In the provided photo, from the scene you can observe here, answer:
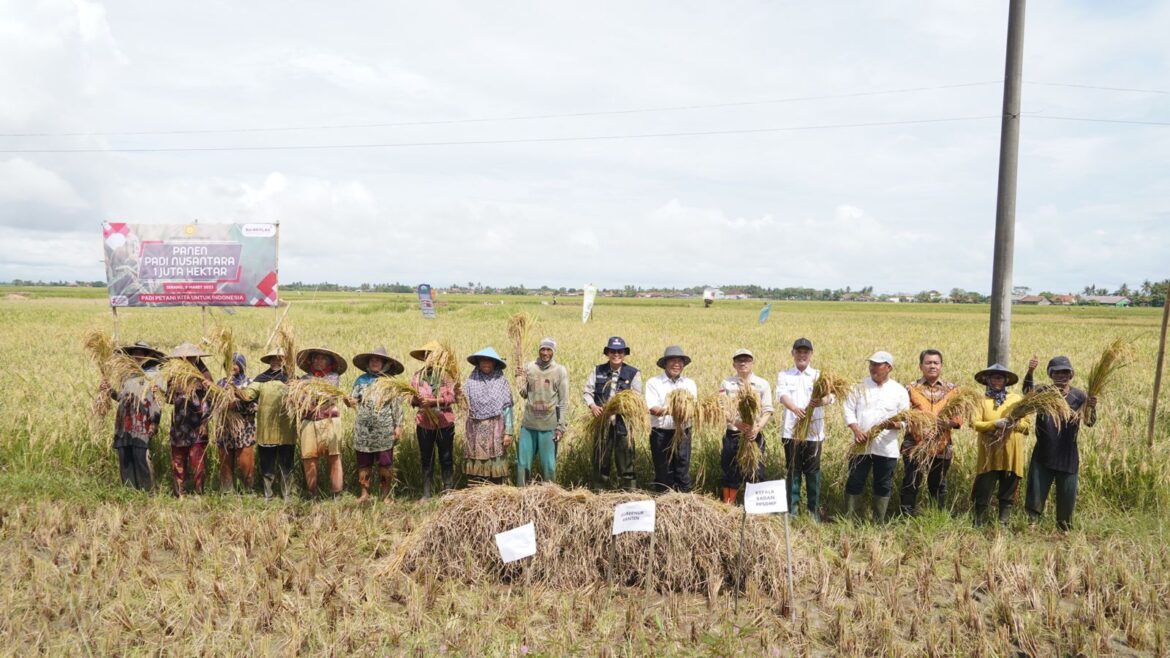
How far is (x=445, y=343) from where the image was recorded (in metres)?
5.95

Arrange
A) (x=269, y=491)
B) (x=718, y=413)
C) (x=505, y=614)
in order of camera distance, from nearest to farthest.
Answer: (x=505, y=614), (x=718, y=413), (x=269, y=491)

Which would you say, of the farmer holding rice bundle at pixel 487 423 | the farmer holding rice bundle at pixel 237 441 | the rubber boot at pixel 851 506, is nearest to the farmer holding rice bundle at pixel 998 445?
the rubber boot at pixel 851 506

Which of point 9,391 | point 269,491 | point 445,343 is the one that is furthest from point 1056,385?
point 9,391

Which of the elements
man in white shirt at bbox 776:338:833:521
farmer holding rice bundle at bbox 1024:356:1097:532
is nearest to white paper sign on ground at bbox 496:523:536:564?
man in white shirt at bbox 776:338:833:521

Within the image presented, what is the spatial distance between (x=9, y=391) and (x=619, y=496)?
948 cm

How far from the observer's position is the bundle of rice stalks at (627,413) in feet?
17.7

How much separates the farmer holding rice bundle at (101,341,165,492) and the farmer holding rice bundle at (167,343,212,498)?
0.74 ft

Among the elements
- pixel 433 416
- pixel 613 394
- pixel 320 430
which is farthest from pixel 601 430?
pixel 320 430

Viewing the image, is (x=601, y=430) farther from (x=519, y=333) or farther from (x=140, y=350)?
(x=140, y=350)

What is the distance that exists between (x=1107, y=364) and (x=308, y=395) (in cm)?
680

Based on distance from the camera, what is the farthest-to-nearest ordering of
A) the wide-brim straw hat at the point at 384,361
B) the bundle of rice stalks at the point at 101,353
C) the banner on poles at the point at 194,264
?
the banner on poles at the point at 194,264 < the bundle of rice stalks at the point at 101,353 < the wide-brim straw hat at the point at 384,361

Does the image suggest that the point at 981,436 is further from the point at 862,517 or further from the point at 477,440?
the point at 477,440

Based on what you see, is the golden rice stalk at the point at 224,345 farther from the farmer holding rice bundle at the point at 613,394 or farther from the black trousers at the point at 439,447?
the farmer holding rice bundle at the point at 613,394

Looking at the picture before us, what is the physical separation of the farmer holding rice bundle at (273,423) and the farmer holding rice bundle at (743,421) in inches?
166
